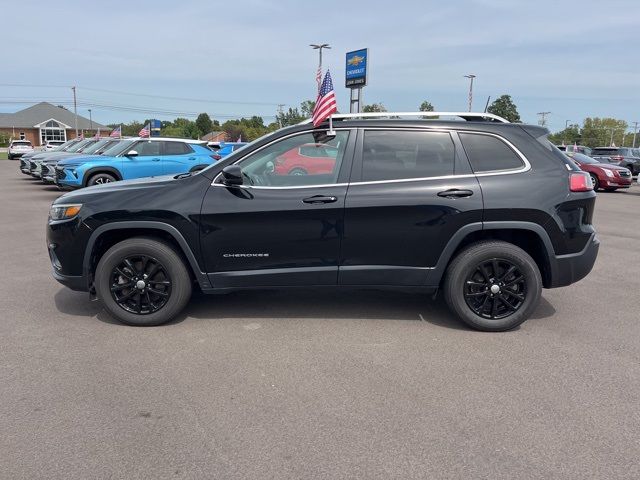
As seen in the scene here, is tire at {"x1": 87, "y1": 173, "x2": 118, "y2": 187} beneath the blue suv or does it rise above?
beneath

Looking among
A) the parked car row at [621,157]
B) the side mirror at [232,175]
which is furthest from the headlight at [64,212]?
the parked car row at [621,157]

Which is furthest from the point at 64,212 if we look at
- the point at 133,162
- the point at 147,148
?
the point at 147,148

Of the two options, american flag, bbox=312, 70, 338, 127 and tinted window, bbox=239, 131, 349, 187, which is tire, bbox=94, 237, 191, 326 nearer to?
tinted window, bbox=239, 131, 349, 187

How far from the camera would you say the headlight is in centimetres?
456

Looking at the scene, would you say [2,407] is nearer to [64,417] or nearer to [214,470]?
[64,417]

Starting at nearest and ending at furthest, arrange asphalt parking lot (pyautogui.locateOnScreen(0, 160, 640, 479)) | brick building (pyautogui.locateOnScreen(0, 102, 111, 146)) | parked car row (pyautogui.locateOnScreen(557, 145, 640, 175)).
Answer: asphalt parking lot (pyautogui.locateOnScreen(0, 160, 640, 479)) → parked car row (pyautogui.locateOnScreen(557, 145, 640, 175)) → brick building (pyautogui.locateOnScreen(0, 102, 111, 146))

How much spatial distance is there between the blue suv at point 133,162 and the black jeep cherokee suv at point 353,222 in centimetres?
881

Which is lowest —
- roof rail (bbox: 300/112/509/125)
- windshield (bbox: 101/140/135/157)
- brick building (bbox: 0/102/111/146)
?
windshield (bbox: 101/140/135/157)

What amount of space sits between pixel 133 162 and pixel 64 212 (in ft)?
31.9

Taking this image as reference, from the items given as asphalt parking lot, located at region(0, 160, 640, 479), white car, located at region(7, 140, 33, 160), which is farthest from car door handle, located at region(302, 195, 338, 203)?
white car, located at region(7, 140, 33, 160)

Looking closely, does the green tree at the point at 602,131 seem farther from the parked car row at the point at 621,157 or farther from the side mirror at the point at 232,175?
the side mirror at the point at 232,175

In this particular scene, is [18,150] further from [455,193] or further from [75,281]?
[455,193]

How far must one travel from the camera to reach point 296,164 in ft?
15.4

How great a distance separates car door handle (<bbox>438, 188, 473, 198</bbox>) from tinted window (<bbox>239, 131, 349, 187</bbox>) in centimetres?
93
